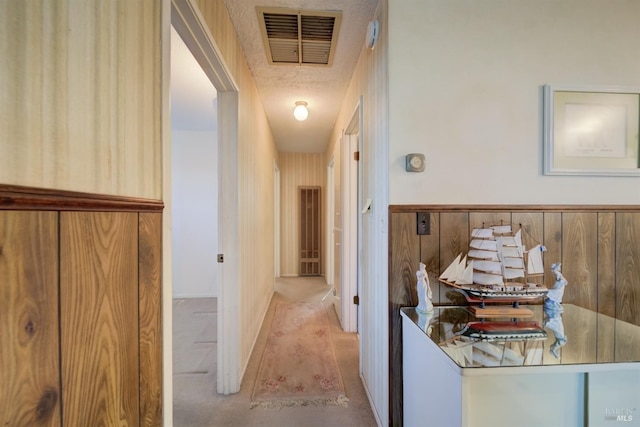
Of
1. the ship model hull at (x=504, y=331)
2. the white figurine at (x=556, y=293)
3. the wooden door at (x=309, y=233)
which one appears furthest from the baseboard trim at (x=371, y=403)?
the wooden door at (x=309, y=233)

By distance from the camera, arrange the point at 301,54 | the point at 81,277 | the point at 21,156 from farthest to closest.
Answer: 1. the point at 301,54
2. the point at 81,277
3. the point at 21,156

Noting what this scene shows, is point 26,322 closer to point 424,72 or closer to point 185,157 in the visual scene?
point 424,72

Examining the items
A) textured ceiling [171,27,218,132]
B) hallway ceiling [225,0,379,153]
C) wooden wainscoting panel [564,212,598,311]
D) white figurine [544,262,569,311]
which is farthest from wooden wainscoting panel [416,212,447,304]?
textured ceiling [171,27,218,132]

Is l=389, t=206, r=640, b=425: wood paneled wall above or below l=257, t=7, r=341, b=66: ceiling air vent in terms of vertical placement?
below

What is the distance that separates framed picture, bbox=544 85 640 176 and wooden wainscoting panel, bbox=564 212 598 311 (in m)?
0.26

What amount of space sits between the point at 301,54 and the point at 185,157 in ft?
8.75

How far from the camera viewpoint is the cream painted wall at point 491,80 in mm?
1330

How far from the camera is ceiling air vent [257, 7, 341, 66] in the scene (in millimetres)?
1604

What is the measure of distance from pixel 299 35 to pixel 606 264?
229cm

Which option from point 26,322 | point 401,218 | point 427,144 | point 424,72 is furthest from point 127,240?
point 424,72

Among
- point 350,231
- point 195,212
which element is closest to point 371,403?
point 350,231

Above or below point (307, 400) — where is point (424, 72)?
above

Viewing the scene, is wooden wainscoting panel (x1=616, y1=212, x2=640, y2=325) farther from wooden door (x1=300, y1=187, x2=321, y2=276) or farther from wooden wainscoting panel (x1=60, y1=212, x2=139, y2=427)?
wooden door (x1=300, y1=187, x2=321, y2=276)

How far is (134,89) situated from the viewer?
2.63 ft
